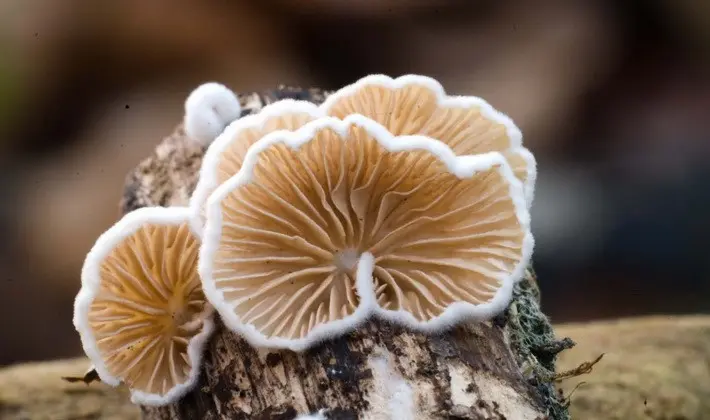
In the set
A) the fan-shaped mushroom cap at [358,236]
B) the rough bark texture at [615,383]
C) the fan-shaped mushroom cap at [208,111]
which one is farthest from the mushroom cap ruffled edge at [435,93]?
the rough bark texture at [615,383]

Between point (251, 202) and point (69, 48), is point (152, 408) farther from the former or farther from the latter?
point (69, 48)

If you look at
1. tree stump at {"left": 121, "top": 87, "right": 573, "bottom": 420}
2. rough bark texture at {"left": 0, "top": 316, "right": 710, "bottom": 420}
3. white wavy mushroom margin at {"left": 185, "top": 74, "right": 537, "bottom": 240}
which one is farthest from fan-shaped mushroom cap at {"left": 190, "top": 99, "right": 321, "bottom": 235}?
rough bark texture at {"left": 0, "top": 316, "right": 710, "bottom": 420}

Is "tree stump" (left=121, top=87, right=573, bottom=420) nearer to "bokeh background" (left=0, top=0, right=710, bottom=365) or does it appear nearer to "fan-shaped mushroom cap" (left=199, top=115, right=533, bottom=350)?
"fan-shaped mushroom cap" (left=199, top=115, right=533, bottom=350)

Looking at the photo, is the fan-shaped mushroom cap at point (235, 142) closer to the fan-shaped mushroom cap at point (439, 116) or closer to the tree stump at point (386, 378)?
the fan-shaped mushroom cap at point (439, 116)

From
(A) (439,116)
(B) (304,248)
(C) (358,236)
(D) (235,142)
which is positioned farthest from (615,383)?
(D) (235,142)

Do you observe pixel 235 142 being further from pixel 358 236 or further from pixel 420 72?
pixel 420 72

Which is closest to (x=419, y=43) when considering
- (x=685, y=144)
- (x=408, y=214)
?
(x=685, y=144)

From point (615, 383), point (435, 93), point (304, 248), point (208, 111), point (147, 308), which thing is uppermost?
point (435, 93)
